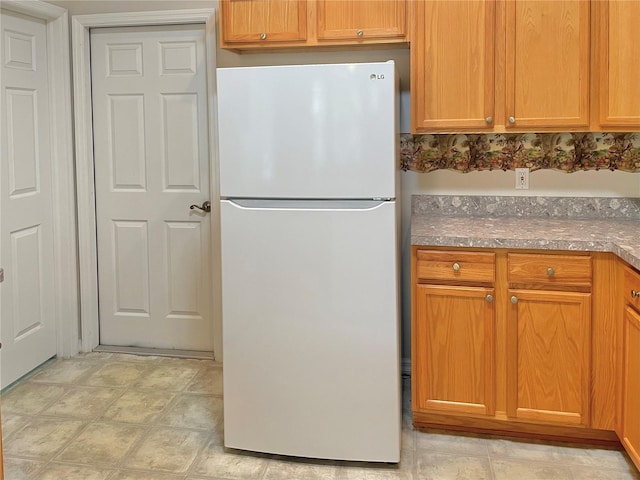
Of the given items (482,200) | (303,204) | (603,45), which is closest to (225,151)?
(303,204)

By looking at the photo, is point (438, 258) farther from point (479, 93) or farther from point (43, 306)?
point (43, 306)

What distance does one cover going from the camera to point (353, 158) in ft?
7.38

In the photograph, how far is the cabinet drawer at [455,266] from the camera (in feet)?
8.19

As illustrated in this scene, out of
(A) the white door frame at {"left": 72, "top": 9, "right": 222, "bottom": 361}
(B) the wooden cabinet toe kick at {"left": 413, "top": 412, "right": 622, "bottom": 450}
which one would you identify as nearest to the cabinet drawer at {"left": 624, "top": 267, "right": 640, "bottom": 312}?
(B) the wooden cabinet toe kick at {"left": 413, "top": 412, "right": 622, "bottom": 450}

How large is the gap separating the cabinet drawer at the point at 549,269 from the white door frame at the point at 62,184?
2421 mm

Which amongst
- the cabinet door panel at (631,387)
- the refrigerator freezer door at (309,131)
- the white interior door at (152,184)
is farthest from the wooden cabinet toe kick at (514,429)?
the white interior door at (152,184)

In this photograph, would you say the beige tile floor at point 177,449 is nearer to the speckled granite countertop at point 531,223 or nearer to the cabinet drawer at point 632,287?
the cabinet drawer at point 632,287

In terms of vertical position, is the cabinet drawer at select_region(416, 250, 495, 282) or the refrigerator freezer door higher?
the refrigerator freezer door

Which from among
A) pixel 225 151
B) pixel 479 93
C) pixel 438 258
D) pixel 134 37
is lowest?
pixel 438 258

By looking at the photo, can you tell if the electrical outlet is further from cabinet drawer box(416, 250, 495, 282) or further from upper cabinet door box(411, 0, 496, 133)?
cabinet drawer box(416, 250, 495, 282)

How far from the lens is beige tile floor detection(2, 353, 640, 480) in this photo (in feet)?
7.86

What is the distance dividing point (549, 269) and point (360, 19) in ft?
4.33

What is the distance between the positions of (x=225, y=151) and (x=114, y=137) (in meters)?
1.50

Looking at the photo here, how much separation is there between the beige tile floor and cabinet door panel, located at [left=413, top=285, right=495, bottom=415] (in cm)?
19
